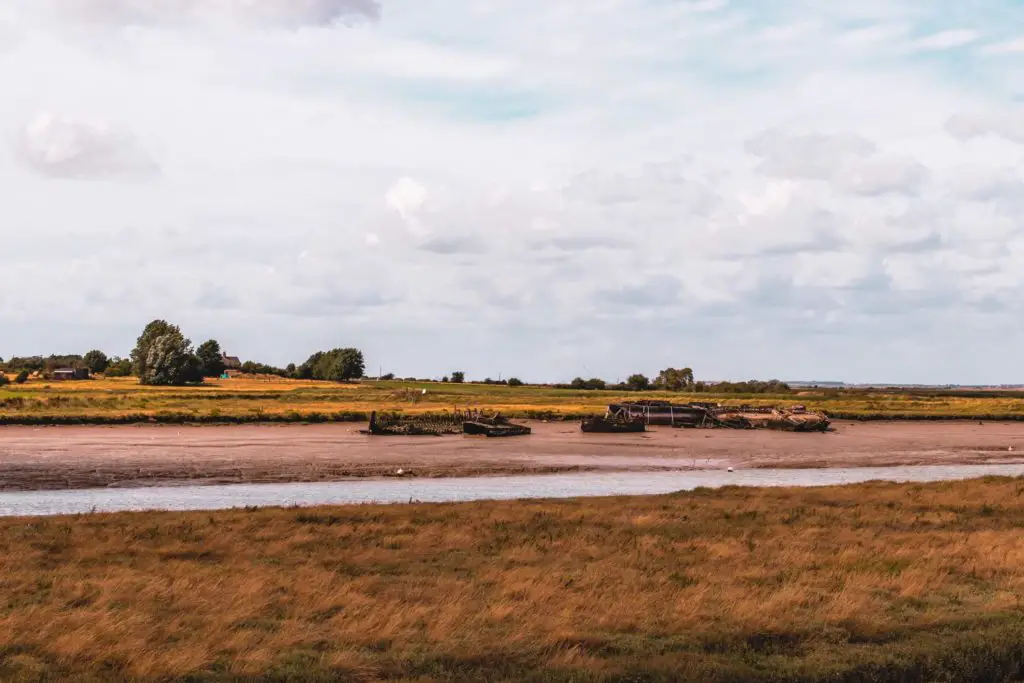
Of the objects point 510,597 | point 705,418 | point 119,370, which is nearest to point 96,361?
point 119,370

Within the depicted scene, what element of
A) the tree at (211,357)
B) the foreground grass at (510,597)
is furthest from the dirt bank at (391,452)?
the tree at (211,357)

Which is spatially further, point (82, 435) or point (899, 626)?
point (82, 435)

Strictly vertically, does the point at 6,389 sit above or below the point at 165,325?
below

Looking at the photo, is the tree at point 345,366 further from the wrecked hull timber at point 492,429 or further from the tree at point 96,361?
the wrecked hull timber at point 492,429

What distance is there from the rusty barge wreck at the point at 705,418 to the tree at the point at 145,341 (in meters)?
93.4

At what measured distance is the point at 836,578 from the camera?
16.8 m

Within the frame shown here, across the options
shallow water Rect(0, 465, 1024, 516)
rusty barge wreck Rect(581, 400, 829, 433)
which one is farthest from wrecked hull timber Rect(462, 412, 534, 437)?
shallow water Rect(0, 465, 1024, 516)

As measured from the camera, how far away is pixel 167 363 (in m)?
146

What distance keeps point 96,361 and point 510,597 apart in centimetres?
19663

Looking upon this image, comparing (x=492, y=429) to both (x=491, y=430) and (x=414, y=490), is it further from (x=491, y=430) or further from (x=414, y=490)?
(x=414, y=490)

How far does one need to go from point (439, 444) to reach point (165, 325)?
4860 inches

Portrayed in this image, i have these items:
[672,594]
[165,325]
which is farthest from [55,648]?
[165,325]

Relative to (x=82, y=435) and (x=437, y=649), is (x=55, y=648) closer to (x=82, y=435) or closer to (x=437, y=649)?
(x=437, y=649)

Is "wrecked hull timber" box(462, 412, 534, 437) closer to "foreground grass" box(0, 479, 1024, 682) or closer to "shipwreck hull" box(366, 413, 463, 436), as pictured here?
"shipwreck hull" box(366, 413, 463, 436)
